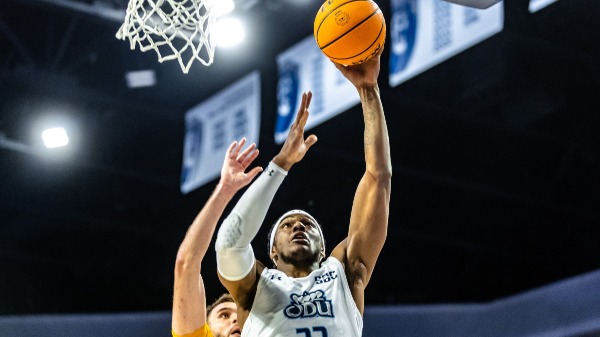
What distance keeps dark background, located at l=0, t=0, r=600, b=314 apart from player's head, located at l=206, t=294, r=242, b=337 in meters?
3.78

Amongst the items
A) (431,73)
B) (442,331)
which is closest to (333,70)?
(431,73)

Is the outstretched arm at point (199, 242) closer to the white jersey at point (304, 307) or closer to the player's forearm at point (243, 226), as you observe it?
the player's forearm at point (243, 226)

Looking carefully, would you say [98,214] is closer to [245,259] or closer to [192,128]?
[192,128]

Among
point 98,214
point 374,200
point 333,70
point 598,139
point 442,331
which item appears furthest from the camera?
point 98,214

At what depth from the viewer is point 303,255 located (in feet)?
12.6

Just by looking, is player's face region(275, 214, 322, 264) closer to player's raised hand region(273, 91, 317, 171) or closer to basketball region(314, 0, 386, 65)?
player's raised hand region(273, 91, 317, 171)

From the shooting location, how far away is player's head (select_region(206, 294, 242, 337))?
427 cm

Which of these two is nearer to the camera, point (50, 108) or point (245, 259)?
point (245, 259)

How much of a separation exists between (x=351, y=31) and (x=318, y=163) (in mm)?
6527

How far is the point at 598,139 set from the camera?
Result: 392 inches

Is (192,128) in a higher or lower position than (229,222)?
lower

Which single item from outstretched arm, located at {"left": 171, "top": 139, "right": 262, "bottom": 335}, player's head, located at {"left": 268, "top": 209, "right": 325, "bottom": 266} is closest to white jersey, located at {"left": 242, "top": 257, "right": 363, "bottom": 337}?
player's head, located at {"left": 268, "top": 209, "right": 325, "bottom": 266}

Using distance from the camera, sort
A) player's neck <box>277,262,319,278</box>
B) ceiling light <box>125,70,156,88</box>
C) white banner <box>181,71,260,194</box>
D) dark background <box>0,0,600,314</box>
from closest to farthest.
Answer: player's neck <box>277,262,319,278</box> < white banner <box>181,71,260,194</box> < dark background <box>0,0,600,314</box> < ceiling light <box>125,70,156,88</box>

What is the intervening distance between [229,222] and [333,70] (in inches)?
162
